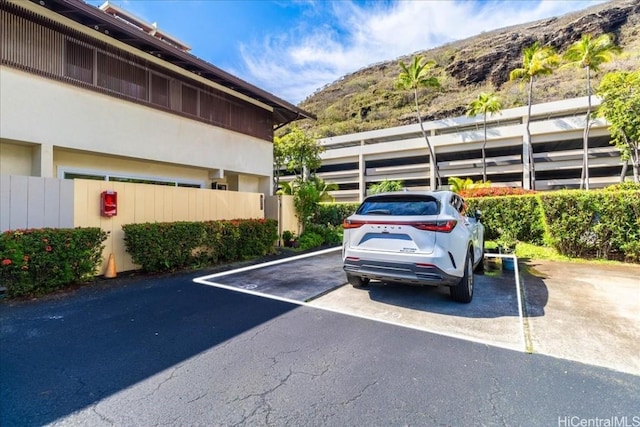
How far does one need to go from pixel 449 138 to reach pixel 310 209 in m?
29.5

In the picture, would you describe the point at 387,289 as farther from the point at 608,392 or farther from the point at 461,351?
the point at 608,392

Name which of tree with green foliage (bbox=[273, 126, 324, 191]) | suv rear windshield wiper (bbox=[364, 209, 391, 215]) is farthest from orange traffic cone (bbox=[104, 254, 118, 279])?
tree with green foliage (bbox=[273, 126, 324, 191])

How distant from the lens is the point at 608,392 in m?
2.52

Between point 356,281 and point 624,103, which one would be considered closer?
point 356,281

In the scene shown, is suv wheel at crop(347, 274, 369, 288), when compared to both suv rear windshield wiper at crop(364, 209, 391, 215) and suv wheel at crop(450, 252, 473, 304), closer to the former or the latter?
suv rear windshield wiper at crop(364, 209, 391, 215)

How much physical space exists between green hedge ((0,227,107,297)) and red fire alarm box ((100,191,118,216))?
0.70m

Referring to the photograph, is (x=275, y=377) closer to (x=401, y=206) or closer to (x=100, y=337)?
(x=100, y=337)

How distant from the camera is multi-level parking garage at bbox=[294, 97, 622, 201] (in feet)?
99.9

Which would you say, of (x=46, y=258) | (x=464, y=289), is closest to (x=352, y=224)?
(x=464, y=289)

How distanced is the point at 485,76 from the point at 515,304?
64740mm

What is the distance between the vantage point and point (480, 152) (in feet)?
122

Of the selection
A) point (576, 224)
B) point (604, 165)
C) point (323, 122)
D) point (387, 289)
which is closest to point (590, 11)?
point (604, 165)

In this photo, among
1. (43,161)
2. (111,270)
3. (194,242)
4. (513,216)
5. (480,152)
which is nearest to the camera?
(111,270)

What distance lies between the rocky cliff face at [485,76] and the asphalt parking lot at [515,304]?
39.6 meters
